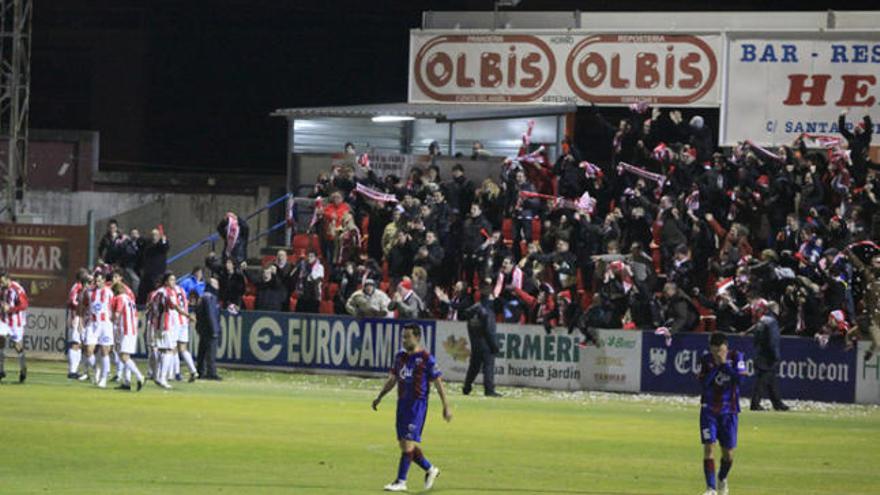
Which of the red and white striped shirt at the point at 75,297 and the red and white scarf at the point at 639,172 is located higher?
the red and white scarf at the point at 639,172

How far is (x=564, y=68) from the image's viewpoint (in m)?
43.0

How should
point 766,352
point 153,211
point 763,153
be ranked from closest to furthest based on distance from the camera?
point 766,352
point 763,153
point 153,211

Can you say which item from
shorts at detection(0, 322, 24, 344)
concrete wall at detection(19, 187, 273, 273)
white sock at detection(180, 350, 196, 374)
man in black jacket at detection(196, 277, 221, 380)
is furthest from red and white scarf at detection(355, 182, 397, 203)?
→ shorts at detection(0, 322, 24, 344)

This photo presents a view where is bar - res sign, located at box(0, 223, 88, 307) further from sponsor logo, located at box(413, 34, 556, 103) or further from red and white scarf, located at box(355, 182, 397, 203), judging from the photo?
sponsor logo, located at box(413, 34, 556, 103)

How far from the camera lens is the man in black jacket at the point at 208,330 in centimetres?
3753

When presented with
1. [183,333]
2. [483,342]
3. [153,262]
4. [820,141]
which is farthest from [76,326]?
[820,141]

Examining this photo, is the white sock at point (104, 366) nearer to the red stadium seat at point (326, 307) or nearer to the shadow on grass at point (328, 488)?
the red stadium seat at point (326, 307)

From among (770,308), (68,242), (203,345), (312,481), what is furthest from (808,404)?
(68,242)

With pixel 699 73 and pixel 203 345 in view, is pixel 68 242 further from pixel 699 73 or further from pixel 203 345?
pixel 699 73

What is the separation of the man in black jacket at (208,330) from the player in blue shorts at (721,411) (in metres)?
19.8

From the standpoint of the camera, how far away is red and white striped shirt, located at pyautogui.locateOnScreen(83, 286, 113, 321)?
3472 cm

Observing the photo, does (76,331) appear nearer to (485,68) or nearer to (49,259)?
(49,259)

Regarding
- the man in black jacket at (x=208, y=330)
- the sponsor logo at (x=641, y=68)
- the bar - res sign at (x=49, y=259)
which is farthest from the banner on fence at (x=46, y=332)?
the sponsor logo at (x=641, y=68)

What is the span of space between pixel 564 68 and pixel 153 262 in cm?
Answer: 1101
